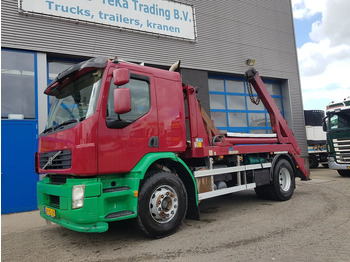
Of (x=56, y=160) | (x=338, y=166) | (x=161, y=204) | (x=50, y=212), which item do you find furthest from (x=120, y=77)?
(x=338, y=166)

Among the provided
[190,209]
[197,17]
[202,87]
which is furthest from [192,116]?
[197,17]

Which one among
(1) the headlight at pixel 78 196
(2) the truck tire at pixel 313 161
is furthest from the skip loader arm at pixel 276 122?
(2) the truck tire at pixel 313 161

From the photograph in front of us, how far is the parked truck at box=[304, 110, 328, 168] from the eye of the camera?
15.2m

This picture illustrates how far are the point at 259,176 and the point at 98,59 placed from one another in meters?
4.37

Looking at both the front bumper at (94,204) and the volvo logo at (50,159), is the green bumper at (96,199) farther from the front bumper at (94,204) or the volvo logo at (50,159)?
the volvo logo at (50,159)

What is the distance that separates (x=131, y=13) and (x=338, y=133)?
9301 mm

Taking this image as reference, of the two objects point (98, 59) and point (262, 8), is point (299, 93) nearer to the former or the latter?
point (262, 8)

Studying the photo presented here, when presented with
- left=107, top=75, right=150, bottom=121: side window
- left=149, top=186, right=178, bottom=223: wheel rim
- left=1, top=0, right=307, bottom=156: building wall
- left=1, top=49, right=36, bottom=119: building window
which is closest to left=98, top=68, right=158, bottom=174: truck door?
left=107, top=75, right=150, bottom=121: side window

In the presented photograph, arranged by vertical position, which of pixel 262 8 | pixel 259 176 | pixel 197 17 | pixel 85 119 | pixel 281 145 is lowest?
pixel 259 176

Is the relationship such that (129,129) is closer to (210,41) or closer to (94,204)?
(94,204)

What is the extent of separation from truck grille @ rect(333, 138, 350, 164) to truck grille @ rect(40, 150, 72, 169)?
10659 mm

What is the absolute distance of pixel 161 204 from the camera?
13.4 feet

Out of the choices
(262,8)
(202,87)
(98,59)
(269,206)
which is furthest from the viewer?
(262,8)

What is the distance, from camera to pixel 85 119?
3.64 m
